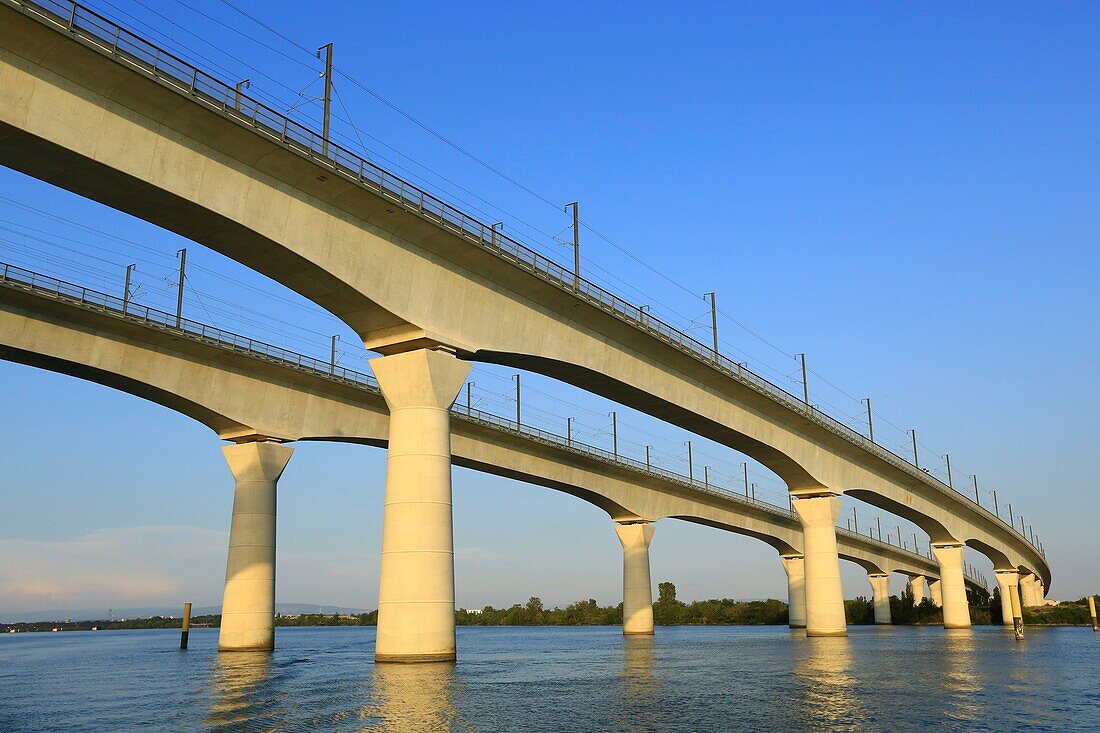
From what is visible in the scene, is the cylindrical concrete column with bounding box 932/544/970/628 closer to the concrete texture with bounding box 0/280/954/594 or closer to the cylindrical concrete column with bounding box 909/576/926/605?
the concrete texture with bounding box 0/280/954/594

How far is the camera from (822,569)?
57.4 metres

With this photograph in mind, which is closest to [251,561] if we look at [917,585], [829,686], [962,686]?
[829,686]

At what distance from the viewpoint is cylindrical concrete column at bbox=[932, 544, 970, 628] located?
84875 millimetres

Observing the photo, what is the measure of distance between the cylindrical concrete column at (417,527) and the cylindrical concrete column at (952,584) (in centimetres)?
6871

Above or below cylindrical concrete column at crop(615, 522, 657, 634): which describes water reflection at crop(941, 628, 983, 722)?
below

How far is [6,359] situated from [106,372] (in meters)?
3.51

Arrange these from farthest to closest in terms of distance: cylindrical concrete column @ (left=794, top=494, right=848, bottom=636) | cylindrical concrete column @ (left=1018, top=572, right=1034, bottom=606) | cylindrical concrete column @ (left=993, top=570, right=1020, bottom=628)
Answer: cylindrical concrete column @ (left=1018, top=572, right=1034, bottom=606) < cylindrical concrete column @ (left=993, top=570, right=1020, bottom=628) < cylindrical concrete column @ (left=794, top=494, right=848, bottom=636)

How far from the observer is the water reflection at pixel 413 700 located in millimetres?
16208

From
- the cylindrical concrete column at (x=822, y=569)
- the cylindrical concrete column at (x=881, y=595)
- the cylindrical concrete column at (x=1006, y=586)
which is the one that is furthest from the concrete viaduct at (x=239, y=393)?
the cylindrical concrete column at (x=881, y=595)

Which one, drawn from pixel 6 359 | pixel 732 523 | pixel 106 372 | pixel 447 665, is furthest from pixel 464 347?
pixel 732 523

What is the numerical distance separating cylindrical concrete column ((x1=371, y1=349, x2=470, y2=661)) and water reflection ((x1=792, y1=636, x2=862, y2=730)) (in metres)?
11.1

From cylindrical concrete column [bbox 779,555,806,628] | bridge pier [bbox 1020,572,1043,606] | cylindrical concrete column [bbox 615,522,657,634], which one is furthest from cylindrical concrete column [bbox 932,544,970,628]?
bridge pier [bbox 1020,572,1043,606]

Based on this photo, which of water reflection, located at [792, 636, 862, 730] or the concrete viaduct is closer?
water reflection, located at [792, 636, 862, 730]

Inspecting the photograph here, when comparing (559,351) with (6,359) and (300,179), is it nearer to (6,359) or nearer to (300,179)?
(300,179)
